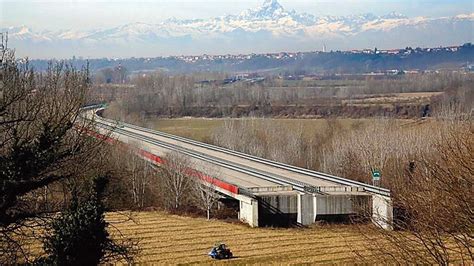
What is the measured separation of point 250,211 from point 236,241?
3.17 metres

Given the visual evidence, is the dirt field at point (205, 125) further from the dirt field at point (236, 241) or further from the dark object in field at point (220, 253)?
the dark object in field at point (220, 253)

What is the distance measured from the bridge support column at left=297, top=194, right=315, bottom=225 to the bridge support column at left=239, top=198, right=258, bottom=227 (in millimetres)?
1737

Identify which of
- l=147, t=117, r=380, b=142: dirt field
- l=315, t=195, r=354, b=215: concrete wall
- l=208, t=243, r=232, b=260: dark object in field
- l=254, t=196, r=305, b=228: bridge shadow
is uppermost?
l=208, t=243, r=232, b=260: dark object in field

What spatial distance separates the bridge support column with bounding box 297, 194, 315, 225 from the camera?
23156 mm

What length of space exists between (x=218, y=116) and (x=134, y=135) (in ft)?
75.6

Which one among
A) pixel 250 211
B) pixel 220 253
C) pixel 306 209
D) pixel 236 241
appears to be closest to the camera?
pixel 220 253

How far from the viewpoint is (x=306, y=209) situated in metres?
23.2

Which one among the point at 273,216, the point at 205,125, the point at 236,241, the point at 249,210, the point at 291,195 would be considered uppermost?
the point at 291,195

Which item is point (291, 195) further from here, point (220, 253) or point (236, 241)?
point (220, 253)

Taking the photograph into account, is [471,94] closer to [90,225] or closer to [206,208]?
[206,208]

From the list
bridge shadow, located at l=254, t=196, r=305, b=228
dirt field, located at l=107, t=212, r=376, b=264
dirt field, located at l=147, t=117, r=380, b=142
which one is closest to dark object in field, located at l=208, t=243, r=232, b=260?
dirt field, located at l=107, t=212, r=376, b=264

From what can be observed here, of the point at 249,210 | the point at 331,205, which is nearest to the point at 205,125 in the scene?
the point at 249,210

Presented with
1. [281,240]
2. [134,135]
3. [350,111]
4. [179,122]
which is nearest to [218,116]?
[179,122]

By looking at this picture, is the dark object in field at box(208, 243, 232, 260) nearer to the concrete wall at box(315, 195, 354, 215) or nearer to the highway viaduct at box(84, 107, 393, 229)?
the highway viaduct at box(84, 107, 393, 229)
